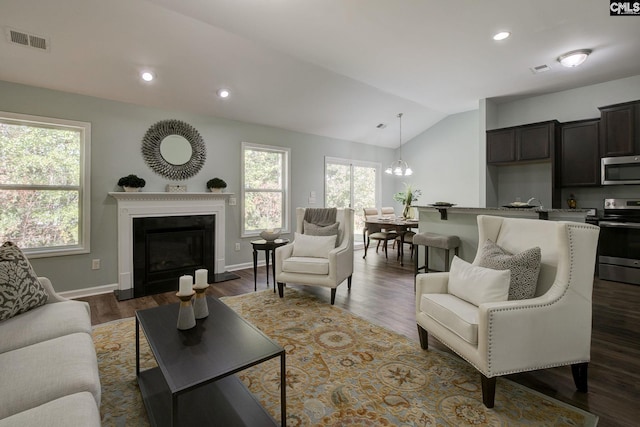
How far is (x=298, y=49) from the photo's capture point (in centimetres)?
357

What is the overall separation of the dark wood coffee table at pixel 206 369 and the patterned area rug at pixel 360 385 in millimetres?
104

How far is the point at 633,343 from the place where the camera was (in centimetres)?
237

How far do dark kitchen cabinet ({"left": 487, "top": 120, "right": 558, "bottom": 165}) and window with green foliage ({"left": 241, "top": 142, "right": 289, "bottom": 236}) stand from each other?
3640 millimetres

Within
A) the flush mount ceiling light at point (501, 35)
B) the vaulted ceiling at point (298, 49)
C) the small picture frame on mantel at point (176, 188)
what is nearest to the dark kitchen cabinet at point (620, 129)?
the vaulted ceiling at point (298, 49)

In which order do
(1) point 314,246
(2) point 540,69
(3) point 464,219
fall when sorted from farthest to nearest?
(2) point 540,69, (3) point 464,219, (1) point 314,246

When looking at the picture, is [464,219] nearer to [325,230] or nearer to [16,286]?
[325,230]

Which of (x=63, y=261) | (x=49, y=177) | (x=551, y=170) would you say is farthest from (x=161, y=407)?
(x=551, y=170)

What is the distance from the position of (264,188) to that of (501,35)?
3852 millimetres

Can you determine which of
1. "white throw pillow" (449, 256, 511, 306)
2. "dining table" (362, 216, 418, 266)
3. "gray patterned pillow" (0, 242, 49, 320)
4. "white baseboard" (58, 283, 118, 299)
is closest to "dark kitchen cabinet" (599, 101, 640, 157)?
"dining table" (362, 216, 418, 266)

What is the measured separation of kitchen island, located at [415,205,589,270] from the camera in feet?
10.3

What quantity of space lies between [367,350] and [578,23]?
3723 millimetres

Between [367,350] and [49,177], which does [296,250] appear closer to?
[367,350]

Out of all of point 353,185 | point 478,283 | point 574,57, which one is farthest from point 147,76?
point 574,57

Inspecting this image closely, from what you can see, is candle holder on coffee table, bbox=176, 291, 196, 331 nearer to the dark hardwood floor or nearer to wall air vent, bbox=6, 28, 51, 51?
the dark hardwood floor
